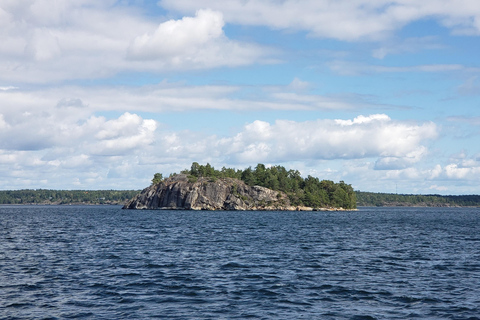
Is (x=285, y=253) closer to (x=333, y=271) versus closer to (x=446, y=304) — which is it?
(x=333, y=271)

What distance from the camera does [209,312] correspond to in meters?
25.7

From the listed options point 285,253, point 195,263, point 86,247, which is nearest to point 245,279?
point 195,263

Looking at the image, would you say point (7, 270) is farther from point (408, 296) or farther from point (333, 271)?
point (408, 296)

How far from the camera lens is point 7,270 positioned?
128 ft

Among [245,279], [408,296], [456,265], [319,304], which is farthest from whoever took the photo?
[456,265]

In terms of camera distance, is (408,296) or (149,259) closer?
(408,296)

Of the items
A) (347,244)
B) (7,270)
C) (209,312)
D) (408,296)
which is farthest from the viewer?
(347,244)

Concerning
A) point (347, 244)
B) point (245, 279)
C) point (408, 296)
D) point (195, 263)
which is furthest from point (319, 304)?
point (347, 244)

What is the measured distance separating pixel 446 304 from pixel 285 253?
25.5 meters

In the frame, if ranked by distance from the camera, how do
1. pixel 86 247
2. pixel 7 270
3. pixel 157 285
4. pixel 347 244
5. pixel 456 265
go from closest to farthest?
pixel 157 285 < pixel 7 270 < pixel 456 265 < pixel 86 247 < pixel 347 244

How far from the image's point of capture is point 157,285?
33062 mm

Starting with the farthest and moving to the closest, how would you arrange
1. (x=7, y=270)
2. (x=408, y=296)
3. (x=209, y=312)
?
(x=7, y=270) → (x=408, y=296) → (x=209, y=312)

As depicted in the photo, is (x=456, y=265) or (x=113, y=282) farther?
(x=456, y=265)

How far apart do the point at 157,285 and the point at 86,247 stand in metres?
27.6
